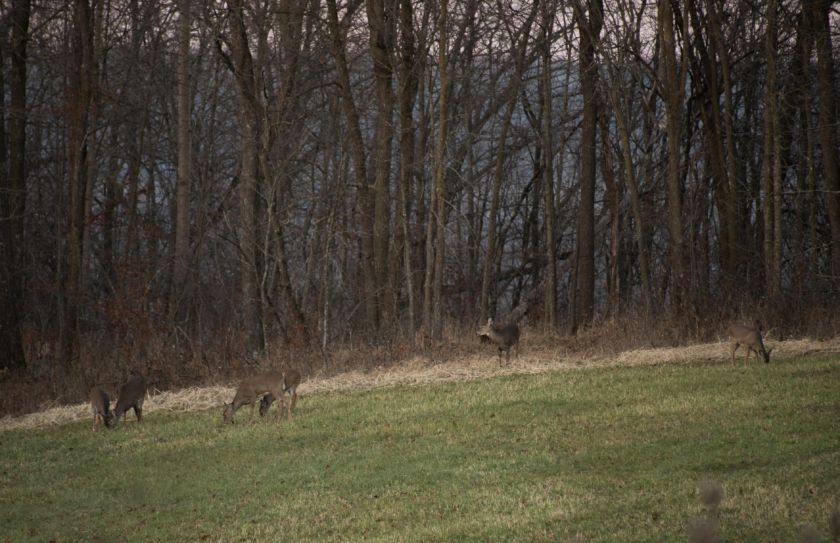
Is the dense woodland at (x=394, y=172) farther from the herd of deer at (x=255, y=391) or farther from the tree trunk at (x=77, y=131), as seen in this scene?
the herd of deer at (x=255, y=391)

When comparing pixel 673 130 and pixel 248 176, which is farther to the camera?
→ pixel 248 176

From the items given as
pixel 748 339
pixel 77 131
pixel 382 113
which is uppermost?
pixel 382 113

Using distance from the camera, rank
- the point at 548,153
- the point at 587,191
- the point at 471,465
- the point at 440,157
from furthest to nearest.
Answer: the point at 548,153
the point at 587,191
the point at 440,157
the point at 471,465

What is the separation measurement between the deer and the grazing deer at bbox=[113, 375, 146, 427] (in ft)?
5.46

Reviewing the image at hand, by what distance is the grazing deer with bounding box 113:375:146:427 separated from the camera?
52.8 ft

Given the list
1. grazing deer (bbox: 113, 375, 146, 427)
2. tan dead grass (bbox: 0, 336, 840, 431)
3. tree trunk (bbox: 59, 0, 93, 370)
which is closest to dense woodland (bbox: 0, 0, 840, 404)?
tree trunk (bbox: 59, 0, 93, 370)

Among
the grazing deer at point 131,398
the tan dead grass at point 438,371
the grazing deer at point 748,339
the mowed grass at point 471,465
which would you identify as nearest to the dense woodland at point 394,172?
the tan dead grass at point 438,371

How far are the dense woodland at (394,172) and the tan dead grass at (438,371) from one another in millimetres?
2107

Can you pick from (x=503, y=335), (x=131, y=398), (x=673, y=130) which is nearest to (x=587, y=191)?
(x=673, y=130)

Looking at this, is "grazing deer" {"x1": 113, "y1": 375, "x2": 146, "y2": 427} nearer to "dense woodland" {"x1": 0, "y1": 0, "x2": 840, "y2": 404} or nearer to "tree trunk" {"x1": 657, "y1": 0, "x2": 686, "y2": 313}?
"dense woodland" {"x1": 0, "y1": 0, "x2": 840, "y2": 404}

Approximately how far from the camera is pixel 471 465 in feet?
36.9

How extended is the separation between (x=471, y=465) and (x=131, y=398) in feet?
23.0

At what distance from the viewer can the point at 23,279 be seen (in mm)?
30594

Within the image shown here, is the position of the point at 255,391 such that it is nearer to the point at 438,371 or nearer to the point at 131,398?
the point at 131,398
